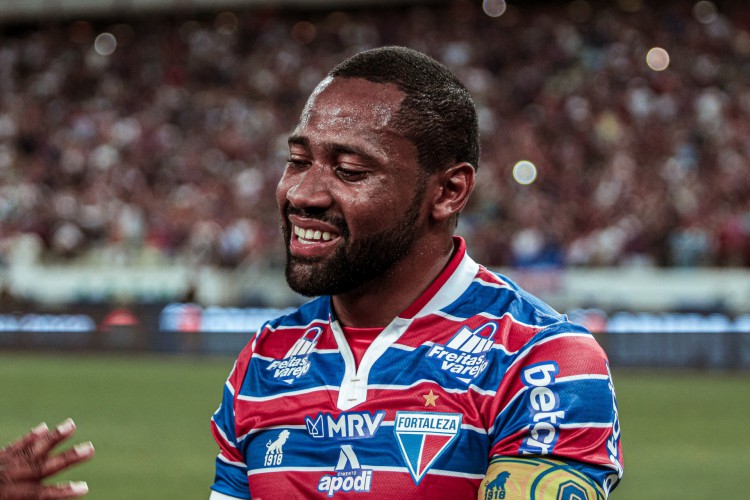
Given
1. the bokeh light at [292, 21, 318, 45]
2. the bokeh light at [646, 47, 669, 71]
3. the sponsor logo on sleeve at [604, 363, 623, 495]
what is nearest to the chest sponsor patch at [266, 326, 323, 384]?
the sponsor logo on sleeve at [604, 363, 623, 495]

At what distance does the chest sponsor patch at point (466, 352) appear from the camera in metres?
2.56

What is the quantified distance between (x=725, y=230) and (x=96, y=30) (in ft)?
66.3

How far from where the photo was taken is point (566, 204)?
18188mm

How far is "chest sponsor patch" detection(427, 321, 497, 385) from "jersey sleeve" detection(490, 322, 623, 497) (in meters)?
0.08

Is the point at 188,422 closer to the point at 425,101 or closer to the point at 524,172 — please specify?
the point at 425,101

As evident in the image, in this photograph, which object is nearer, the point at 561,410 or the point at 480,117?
the point at 561,410

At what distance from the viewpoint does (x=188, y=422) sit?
36.6 feet

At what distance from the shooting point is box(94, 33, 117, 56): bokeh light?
29.1 metres

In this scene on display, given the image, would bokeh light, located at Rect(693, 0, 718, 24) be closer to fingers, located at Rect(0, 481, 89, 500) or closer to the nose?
the nose

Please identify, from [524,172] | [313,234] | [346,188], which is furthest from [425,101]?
[524,172]

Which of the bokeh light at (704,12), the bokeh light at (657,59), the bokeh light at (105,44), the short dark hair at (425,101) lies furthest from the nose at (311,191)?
the bokeh light at (105,44)

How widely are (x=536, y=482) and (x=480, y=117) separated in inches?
695

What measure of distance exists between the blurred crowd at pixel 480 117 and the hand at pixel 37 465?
46.6 feet

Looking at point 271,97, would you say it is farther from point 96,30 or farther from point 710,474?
point 710,474
